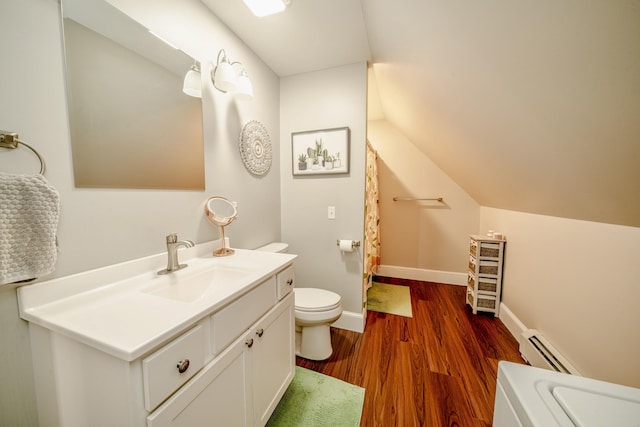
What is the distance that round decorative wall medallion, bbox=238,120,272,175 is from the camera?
1657 mm

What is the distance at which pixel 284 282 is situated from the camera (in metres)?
1.23

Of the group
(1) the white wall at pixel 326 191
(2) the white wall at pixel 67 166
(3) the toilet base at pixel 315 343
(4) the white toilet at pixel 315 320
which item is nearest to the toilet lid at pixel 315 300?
(4) the white toilet at pixel 315 320

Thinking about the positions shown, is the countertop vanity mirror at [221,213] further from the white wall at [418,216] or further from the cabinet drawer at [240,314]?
the white wall at [418,216]

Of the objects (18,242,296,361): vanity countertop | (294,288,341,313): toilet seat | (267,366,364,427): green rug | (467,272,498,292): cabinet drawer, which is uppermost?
(18,242,296,361): vanity countertop

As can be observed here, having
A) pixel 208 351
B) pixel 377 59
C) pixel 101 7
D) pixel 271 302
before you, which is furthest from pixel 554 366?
pixel 101 7

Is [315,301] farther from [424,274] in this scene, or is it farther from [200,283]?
[424,274]

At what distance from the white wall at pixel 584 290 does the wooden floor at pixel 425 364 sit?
1.35 feet

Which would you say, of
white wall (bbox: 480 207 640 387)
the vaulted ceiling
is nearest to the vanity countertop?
the vaulted ceiling

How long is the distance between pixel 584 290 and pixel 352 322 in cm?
151

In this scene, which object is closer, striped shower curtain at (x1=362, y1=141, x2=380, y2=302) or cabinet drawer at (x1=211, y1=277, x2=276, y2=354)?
cabinet drawer at (x1=211, y1=277, x2=276, y2=354)

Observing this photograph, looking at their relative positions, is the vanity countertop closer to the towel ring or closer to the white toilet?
the towel ring

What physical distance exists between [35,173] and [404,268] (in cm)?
338

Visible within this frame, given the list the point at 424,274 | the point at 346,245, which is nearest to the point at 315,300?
the point at 346,245

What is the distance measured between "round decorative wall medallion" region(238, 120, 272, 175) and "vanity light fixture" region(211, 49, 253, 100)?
269mm
